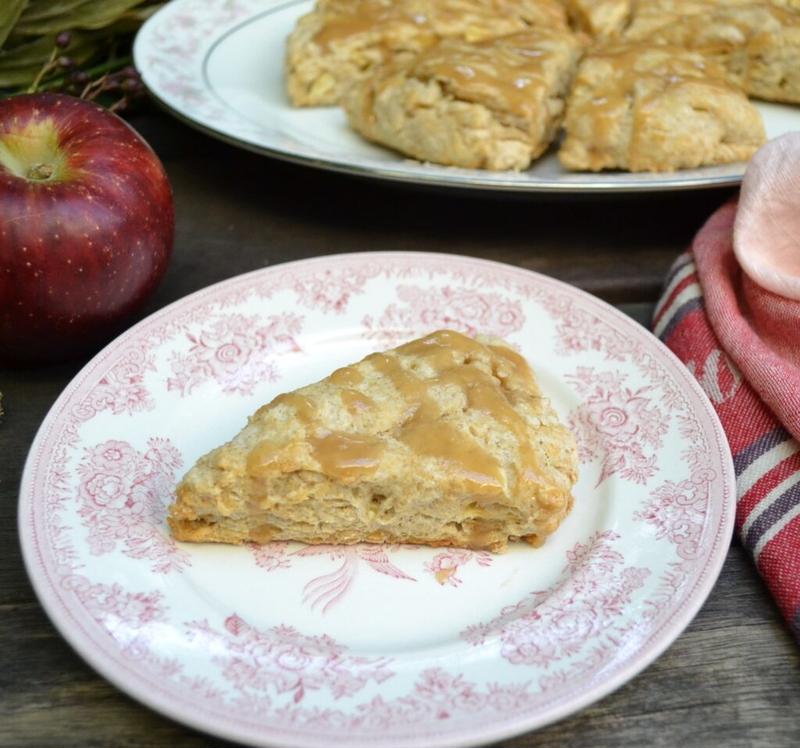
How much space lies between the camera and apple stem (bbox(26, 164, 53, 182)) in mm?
1811

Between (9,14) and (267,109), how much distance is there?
74 centimetres

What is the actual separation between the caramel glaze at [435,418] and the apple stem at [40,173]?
27.1 inches

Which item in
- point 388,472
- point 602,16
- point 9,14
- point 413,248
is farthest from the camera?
point 602,16

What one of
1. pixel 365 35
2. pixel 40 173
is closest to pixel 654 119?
pixel 365 35

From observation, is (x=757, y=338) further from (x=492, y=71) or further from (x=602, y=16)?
(x=602, y=16)

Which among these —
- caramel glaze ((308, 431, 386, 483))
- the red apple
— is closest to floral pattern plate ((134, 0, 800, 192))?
the red apple

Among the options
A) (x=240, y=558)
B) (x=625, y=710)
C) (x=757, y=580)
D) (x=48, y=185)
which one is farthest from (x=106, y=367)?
(x=757, y=580)

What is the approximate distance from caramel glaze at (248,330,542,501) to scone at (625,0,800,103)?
1.37m

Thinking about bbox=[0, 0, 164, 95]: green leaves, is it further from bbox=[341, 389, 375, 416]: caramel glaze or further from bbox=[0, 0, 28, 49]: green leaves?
bbox=[341, 389, 375, 416]: caramel glaze

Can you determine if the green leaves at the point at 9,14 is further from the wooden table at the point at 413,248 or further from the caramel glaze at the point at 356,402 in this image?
the caramel glaze at the point at 356,402

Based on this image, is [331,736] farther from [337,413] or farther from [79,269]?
[79,269]

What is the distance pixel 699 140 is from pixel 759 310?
2.02ft

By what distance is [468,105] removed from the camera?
2.31m

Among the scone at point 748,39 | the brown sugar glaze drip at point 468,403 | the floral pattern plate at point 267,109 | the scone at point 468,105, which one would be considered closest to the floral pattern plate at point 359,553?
the brown sugar glaze drip at point 468,403
